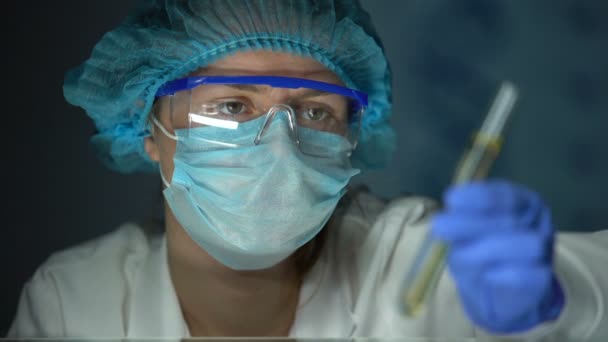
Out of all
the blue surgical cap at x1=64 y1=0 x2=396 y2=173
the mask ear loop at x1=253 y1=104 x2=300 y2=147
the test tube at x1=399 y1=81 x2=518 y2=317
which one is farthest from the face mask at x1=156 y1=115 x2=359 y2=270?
the test tube at x1=399 y1=81 x2=518 y2=317

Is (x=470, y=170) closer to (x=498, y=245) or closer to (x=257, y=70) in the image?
(x=498, y=245)

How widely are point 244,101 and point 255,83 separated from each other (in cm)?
7

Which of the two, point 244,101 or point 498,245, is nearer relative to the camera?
point 498,245

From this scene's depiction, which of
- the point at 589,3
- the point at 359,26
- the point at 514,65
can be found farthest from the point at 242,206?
the point at 589,3

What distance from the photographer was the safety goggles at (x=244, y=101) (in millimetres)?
1456

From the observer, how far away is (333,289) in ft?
5.65

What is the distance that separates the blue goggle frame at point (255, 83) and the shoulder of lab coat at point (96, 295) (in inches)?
17.5

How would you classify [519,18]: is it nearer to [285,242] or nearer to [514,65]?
[514,65]

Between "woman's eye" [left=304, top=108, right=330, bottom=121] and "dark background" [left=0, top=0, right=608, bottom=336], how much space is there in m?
0.60

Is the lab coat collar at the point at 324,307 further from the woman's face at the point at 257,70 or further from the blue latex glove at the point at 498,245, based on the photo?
the blue latex glove at the point at 498,245

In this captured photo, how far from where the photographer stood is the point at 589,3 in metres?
1.96

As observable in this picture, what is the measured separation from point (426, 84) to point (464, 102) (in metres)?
0.13

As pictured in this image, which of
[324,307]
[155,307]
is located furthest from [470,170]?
[155,307]

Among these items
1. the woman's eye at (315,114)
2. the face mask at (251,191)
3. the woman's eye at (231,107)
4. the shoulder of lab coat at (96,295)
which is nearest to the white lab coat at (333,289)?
the shoulder of lab coat at (96,295)
